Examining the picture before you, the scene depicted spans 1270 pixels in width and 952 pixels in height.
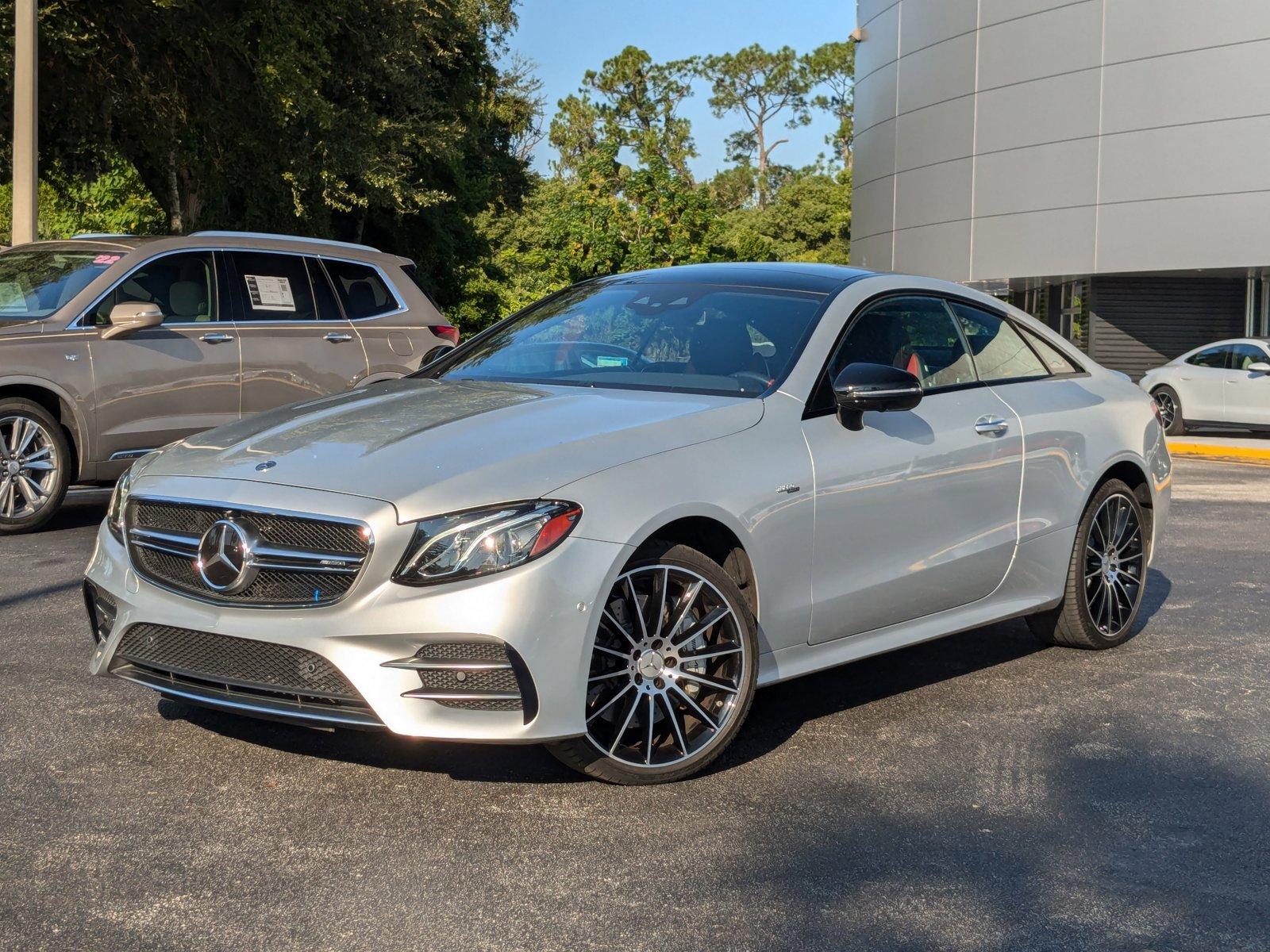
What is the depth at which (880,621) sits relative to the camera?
5.29 meters

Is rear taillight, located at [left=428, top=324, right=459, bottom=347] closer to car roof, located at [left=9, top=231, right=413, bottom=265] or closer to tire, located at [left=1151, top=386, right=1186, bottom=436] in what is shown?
car roof, located at [left=9, top=231, right=413, bottom=265]

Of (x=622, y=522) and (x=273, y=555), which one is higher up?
(x=622, y=522)

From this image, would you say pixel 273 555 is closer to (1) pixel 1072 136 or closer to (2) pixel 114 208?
(1) pixel 1072 136

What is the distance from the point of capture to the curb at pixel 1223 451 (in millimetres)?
18688

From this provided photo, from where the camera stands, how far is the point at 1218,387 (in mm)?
21156

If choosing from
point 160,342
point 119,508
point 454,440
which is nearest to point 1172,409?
point 160,342

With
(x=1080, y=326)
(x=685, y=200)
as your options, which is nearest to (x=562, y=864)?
(x=685, y=200)

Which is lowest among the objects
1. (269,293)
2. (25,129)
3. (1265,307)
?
(269,293)

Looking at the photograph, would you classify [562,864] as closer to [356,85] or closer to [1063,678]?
[1063,678]

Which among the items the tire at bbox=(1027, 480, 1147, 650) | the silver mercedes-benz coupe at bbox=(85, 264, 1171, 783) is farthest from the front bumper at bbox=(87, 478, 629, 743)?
the tire at bbox=(1027, 480, 1147, 650)

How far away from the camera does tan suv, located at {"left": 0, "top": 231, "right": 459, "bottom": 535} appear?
934 centimetres

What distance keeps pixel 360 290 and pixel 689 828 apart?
7602 millimetres

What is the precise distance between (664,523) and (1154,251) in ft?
95.0

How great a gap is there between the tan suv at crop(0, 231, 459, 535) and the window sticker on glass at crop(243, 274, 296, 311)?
0.03ft
